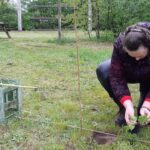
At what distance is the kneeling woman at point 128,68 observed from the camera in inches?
90.0

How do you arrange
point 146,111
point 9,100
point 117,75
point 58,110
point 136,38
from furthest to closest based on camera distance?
point 58,110, point 9,100, point 117,75, point 146,111, point 136,38

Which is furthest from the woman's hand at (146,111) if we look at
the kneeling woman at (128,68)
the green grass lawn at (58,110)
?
the green grass lawn at (58,110)

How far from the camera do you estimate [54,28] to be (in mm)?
13500

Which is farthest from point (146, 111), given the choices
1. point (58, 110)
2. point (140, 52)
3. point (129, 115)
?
point (58, 110)

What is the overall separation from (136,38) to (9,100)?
123cm

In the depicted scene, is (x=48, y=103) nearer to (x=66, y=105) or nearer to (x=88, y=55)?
(x=66, y=105)

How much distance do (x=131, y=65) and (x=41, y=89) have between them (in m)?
1.57

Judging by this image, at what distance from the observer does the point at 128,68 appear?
2.72 m

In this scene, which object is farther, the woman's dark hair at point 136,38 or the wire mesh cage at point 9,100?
the wire mesh cage at point 9,100

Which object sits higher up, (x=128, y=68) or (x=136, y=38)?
(x=136, y=38)

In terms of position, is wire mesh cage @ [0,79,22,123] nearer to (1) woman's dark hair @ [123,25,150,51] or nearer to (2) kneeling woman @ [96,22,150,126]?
(2) kneeling woman @ [96,22,150,126]

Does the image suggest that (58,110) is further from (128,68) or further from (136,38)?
(136,38)

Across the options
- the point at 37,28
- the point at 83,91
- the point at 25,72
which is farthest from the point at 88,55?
the point at 37,28

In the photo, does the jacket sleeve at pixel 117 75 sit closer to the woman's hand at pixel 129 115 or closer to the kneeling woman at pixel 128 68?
the kneeling woman at pixel 128 68
